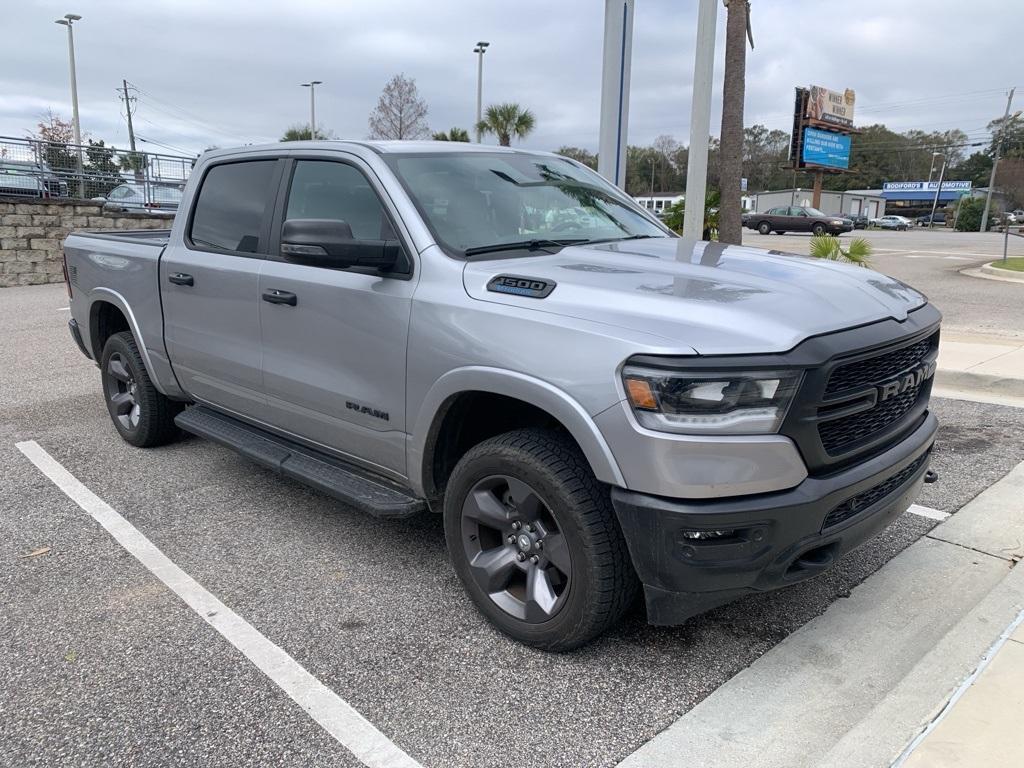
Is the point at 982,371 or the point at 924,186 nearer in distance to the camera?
the point at 982,371

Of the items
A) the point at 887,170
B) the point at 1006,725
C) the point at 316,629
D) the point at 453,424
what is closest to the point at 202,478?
the point at 316,629

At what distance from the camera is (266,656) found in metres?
3.03

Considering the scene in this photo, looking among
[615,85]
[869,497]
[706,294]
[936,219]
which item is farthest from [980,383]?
[936,219]

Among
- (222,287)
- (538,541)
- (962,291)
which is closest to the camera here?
(538,541)

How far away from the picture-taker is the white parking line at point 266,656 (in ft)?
8.27

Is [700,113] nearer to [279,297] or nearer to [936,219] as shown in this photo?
[279,297]

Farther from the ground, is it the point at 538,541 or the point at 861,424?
the point at 861,424

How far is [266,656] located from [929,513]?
3.41 metres

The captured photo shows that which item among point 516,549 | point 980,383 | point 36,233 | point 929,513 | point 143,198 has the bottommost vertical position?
point 929,513

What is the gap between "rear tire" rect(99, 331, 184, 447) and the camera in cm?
526

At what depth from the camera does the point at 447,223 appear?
3.43m

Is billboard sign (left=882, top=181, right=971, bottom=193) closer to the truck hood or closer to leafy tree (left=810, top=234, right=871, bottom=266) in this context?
leafy tree (left=810, top=234, right=871, bottom=266)

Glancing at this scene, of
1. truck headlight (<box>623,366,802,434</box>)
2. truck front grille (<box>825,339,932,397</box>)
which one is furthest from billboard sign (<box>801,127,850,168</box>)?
Answer: truck headlight (<box>623,366,802,434</box>)

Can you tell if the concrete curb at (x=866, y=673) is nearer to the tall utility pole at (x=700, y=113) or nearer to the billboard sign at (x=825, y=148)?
the tall utility pole at (x=700, y=113)
